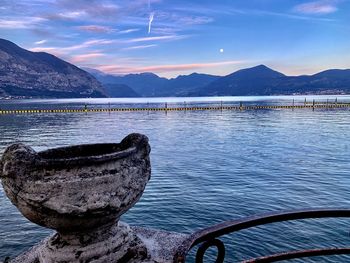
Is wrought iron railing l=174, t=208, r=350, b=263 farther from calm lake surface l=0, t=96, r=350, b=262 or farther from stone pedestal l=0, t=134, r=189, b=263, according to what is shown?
calm lake surface l=0, t=96, r=350, b=262

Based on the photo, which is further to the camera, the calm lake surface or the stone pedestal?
the calm lake surface

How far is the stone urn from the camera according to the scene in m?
3.47

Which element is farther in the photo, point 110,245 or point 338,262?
point 338,262

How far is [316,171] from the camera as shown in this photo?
2444cm

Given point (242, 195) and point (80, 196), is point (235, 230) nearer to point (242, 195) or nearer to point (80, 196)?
point (80, 196)

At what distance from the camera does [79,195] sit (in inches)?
140

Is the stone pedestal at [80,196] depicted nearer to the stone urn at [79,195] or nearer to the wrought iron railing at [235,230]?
the stone urn at [79,195]

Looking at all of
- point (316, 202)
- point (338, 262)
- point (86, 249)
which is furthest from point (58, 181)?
point (316, 202)

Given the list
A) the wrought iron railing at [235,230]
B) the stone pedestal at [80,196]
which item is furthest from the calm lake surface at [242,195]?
the wrought iron railing at [235,230]

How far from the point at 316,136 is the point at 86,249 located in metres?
47.5

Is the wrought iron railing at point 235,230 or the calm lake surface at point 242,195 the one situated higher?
the wrought iron railing at point 235,230

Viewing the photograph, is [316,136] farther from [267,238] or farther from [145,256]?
[145,256]

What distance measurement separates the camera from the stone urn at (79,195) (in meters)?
3.47

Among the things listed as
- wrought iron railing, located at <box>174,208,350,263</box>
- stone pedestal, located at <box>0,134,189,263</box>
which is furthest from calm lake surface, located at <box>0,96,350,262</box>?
wrought iron railing, located at <box>174,208,350,263</box>
